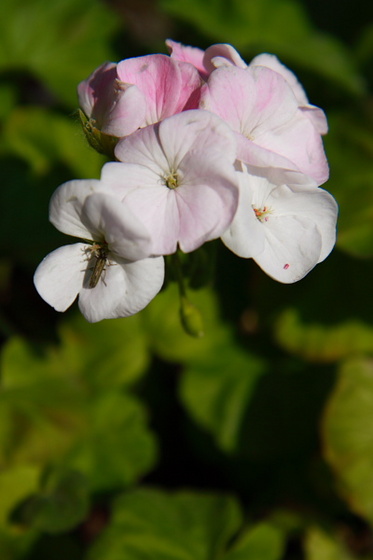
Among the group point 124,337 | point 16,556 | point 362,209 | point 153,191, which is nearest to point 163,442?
point 124,337

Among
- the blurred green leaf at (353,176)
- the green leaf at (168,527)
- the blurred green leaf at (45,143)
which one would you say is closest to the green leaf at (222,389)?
the green leaf at (168,527)

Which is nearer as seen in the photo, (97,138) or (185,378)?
(97,138)

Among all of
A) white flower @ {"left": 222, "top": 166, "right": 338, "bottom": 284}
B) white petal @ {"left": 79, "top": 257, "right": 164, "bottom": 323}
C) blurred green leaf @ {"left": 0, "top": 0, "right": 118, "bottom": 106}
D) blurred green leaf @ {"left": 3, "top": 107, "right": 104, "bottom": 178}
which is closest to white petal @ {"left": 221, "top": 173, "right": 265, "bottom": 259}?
white flower @ {"left": 222, "top": 166, "right": 338, "bottom": 284}

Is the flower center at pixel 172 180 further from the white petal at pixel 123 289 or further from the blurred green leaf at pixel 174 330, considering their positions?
the blurred green leaf at pixel 174 330

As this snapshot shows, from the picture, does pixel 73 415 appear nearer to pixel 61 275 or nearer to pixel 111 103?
pixel 61 275

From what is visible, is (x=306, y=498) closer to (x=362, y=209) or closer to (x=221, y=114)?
(x=362, y=209)

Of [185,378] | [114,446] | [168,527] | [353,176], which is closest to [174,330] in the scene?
[185,378]

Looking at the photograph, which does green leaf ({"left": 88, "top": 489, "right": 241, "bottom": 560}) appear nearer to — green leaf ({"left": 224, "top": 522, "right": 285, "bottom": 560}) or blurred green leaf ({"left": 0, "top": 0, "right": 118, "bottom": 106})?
green leaf ({"left": 224, "top": 522, "right": 285, "bottom": 560})
